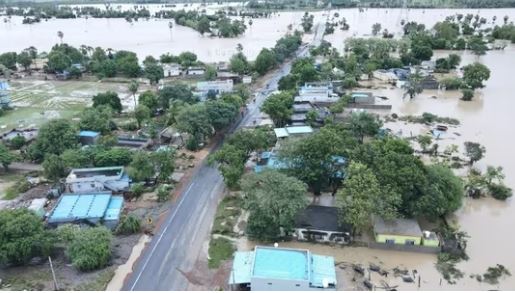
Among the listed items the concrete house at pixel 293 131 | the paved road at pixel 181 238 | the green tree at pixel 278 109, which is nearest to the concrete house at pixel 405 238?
the paved road at pixel 181 238

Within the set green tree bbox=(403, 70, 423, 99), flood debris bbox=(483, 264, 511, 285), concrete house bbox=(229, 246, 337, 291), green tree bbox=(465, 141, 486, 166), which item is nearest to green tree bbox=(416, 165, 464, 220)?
flood debris bbox=(483, 264, 511, 285)

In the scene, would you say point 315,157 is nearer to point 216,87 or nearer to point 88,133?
point 88,133

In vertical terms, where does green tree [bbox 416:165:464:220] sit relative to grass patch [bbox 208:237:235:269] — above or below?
above

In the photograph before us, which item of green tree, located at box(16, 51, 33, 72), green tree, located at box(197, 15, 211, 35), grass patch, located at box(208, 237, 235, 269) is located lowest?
grass patch, located at box(208, 237, 235, 269)

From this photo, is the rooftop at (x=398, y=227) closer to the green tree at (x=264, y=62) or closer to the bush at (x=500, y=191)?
the bush at (x=500, y=191)

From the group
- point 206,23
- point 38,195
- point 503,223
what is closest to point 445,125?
point 503,223

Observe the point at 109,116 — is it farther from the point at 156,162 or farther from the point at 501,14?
the point at 501,14

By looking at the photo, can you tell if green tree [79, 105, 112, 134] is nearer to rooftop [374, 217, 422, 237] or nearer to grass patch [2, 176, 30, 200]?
grass patch [2, 176, 30, 200]
